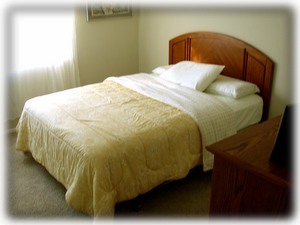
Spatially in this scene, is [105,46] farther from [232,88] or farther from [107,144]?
[107,144]

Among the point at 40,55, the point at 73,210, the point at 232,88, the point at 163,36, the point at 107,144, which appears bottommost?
the point at 73,210

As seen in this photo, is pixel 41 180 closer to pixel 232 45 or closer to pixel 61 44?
pixel 61 44

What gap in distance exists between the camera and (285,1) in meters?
2.56

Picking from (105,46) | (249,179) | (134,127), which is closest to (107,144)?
(134,127)

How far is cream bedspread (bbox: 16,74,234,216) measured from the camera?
191 centimetres

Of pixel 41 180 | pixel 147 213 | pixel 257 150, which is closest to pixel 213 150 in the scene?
pixel 257 150

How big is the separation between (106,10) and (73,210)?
2.32 m

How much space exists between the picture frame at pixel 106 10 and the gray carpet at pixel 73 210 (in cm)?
178

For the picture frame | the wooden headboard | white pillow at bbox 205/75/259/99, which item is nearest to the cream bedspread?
white pillow at bbox 205/75/259/99

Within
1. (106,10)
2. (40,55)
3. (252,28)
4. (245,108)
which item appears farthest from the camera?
(106,10)

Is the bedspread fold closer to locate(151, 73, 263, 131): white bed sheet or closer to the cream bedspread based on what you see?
the cream bedspread

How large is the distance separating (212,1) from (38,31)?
172cm

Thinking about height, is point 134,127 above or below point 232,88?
below

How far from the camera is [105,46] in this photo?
3789 mm
